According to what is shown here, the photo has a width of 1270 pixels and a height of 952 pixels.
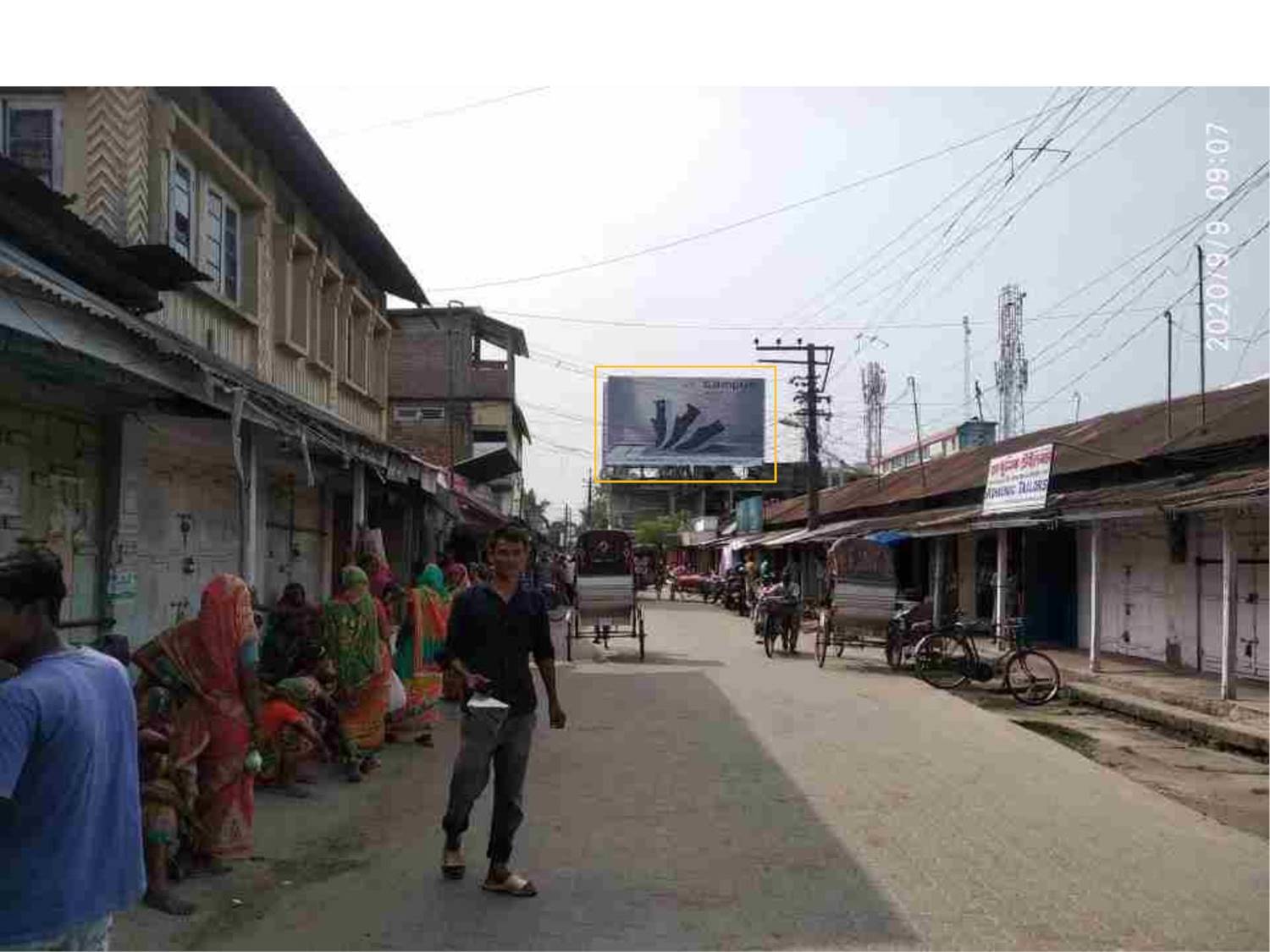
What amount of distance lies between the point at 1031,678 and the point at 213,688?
10.4 metres

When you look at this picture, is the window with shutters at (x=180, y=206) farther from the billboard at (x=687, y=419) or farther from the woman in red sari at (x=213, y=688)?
the billboard at (x=687, y=419)

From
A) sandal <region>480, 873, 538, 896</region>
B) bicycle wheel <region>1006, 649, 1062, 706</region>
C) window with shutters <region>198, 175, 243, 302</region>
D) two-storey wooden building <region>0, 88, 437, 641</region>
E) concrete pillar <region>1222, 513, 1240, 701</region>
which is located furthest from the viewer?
bicycle wheel <region>1006, 649, 1062, 706</region>

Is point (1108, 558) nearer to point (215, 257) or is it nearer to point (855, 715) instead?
point (855, 715)

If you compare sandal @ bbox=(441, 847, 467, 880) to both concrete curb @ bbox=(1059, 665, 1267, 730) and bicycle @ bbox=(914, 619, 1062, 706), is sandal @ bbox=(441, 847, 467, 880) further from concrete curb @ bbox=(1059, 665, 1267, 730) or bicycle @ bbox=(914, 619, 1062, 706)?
bicycle @ bbox=(914, 619, 1062, 706)

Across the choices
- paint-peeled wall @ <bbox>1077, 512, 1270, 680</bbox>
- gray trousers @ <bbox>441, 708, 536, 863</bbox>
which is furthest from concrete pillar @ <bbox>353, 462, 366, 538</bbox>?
paint-peeled wall @ <bbox>1077, 512, 1270, 680</bbox>

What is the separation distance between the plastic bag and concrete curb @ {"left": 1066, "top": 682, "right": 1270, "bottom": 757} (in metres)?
7.84

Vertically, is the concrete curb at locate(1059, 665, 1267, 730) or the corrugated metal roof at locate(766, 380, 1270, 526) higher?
the corrugated metal roof at locate(766, 380, 1270, 526)

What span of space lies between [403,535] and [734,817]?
13.4 m

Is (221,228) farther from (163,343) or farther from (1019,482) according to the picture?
(1019,482)

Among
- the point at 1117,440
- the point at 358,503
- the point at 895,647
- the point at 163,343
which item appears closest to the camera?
the point at 163,343

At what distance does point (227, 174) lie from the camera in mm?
9703

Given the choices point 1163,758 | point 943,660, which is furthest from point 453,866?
point 943,660

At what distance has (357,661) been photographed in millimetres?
7508

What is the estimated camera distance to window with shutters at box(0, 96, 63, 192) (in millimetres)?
7457
